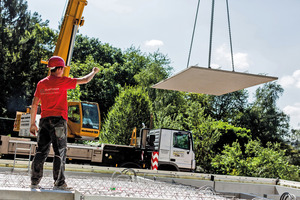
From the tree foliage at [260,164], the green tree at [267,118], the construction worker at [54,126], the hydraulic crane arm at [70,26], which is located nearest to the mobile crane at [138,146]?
the hydraulic crane arm at [70,26]

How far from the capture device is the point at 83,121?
15.1 metres

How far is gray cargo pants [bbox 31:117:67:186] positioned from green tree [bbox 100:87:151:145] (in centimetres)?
2276

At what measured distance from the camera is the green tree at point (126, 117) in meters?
27.2

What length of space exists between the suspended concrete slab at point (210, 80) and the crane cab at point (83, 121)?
26.2 feet

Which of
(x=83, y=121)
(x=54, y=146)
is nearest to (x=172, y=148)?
(x=83, y=121)

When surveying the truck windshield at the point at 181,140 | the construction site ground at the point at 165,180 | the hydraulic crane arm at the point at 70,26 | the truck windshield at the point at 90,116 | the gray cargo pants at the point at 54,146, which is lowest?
the construction site ground at the point at 165,180

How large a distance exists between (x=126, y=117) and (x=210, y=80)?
20.8 meters

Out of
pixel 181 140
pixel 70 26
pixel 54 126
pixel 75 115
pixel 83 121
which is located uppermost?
pixel 70 26

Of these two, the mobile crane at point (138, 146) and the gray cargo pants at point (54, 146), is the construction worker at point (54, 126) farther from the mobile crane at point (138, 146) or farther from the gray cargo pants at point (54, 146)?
the mobile crane at point (138, 146)

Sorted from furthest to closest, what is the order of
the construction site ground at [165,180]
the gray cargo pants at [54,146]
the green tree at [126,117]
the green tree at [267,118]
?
the green tree at [267,118] → the green tree at [126,117] → the construction site ground at [165,180] → the gray cargo pants at [54,146]

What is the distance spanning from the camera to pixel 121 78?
38.7 m

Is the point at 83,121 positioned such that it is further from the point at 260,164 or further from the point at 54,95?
the point at 54,95

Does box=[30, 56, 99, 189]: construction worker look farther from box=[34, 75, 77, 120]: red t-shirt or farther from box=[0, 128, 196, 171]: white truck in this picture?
box=[0, 128, 196, 171]: white truck

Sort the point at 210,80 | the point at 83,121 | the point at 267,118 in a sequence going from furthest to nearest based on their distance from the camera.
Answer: the point at 267,118
the point at 83,121
the point at 210,80
